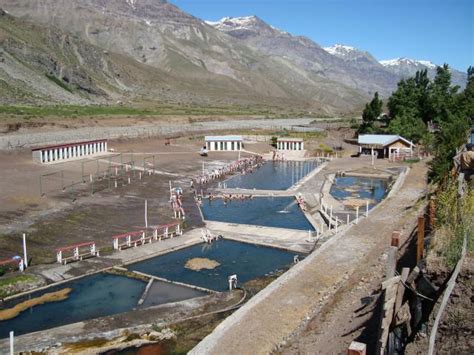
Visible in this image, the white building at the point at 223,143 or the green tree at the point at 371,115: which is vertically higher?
the green tree at the point at 371,115

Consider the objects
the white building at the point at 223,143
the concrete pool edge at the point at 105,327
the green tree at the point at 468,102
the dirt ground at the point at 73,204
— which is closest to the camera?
the concrete pool edge at the point at 105,327

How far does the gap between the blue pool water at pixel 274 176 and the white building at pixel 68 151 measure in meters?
18.5

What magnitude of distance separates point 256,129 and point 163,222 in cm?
6627

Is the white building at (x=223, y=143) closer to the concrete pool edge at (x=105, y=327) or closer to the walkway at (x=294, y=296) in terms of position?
the walkway at (x=294, y=296)

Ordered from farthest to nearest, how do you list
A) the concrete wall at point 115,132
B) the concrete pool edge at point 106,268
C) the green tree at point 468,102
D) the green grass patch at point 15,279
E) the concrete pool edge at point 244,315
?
1. the concrete wall at point 115,132
2. the green tree at point 468,102
3. the green grass patch at point 15,279
4. the concrete pool edge at point 106,268
5. the concrete pool edge at point 244,315

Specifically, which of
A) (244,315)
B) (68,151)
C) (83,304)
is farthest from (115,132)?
(244,315)

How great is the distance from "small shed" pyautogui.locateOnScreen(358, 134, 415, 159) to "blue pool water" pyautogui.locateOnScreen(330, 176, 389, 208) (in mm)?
11930

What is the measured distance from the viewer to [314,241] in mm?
34219

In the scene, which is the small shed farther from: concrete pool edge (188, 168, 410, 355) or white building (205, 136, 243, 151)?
concrete pool edge (188, 168, 410, 355)

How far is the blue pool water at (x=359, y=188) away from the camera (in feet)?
166

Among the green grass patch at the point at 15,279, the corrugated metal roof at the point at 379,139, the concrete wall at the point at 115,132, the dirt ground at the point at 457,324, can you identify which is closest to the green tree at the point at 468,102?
the corrugated metal roof at the point at 379,139

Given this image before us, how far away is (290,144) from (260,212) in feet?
132

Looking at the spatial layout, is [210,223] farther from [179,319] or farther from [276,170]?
[276,170]

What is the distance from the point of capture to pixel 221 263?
3119cm
